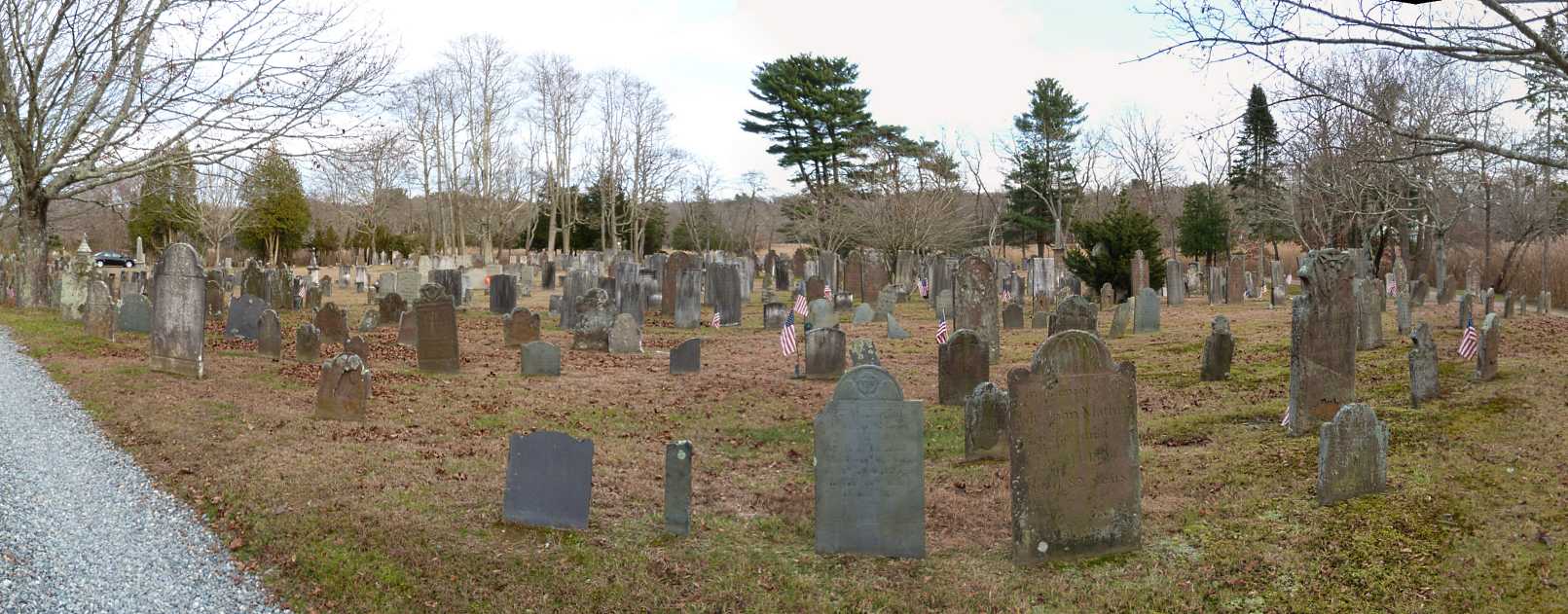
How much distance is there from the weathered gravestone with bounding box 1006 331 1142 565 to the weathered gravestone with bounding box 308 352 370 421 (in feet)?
22.5

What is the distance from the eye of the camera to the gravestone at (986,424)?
9.00 meters

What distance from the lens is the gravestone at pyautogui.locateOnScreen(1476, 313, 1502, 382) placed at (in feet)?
35.4

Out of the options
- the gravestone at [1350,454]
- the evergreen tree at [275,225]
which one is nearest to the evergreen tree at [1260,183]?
the gravestone at [1350,454]

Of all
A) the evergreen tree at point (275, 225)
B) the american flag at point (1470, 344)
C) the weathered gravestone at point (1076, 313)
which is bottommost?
the american flag at point (1470, 344)

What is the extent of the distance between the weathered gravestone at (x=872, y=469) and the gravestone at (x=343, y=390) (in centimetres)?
579

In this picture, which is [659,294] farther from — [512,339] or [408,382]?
[408,382]

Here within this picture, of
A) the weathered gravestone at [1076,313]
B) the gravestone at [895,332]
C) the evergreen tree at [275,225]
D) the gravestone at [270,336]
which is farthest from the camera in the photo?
the evergreen tree at [275,225]

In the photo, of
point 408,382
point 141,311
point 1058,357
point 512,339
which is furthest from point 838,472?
point 141,311

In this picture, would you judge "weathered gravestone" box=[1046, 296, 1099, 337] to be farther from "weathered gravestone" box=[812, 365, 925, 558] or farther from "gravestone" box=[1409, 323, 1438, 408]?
"weathered gravestone" box=[812, 365, 925, 558]

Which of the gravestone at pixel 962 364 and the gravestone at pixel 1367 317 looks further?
the gravestone at pixel 1367 317

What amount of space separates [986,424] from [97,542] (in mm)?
6603

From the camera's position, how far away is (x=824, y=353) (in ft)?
47.5

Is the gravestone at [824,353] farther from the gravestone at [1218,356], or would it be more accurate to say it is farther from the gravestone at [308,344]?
the gravestone at [308,344]

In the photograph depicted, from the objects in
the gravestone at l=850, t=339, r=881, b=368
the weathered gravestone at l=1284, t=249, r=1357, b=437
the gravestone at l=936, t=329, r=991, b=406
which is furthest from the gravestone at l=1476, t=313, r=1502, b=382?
the gravestone at l=850, t=339, r=881, b=368
